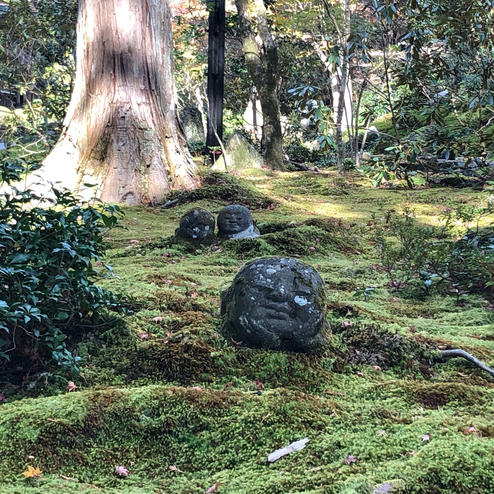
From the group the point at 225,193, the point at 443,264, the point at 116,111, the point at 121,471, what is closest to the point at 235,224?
the point at 443,264

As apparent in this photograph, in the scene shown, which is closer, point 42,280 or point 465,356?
point 42,280

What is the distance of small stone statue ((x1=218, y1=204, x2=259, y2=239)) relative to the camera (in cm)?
705

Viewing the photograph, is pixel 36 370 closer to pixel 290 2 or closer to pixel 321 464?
pixel 321 464

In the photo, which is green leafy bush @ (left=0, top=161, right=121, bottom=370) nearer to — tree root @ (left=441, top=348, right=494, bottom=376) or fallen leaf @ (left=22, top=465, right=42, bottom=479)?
fallen leaf @ (left=22, top=465, right=42, bottom=479)

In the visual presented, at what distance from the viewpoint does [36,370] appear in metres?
3.24

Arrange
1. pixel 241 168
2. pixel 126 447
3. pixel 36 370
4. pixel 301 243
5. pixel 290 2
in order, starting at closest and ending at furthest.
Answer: pixel 126 447
pixel 36 370
pixel 301 243
pixel 241 168
pixel 290 2

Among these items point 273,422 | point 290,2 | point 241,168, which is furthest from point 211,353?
point 290,2

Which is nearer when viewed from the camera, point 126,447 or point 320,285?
point 126,447

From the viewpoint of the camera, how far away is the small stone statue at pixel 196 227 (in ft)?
22.6

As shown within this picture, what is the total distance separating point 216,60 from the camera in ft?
49.9

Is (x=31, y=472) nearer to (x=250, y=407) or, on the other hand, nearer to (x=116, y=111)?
(x=250, y=407)

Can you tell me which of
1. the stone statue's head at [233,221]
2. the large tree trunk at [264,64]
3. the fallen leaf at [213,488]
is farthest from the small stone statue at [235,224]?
the large tree trunk at [264,64]

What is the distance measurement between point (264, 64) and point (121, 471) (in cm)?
1406

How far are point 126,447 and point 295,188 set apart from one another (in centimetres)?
1044
